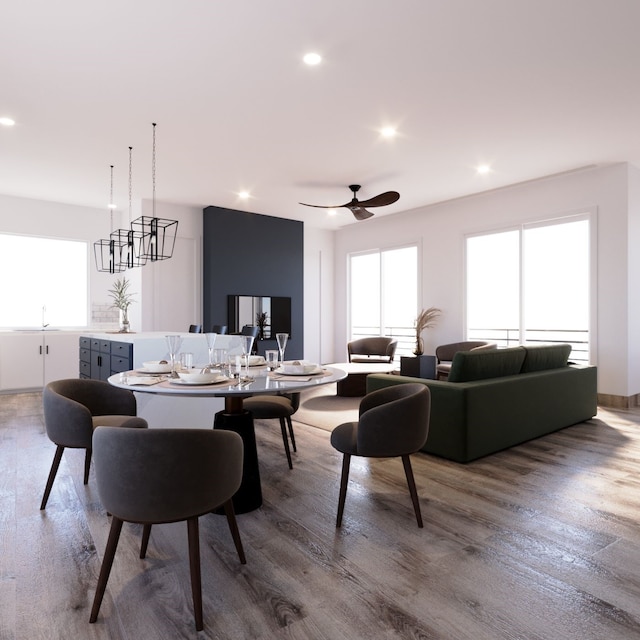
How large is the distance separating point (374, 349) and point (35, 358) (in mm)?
4781

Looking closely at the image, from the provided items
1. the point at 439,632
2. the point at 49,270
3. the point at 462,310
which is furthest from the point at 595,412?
the point at 49,270

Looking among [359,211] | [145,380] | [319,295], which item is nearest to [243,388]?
[145,380]

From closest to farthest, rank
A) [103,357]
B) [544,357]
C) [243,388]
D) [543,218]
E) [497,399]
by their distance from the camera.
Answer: [243,388]
[497,399]
[544,357]
[103,357]
[543,218]

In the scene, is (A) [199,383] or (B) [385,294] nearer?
(A) [199,383]

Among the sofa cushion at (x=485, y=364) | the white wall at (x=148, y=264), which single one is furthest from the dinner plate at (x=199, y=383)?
the white wall at (x=148, y=264)

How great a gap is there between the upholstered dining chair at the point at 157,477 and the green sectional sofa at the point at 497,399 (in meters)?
2.06

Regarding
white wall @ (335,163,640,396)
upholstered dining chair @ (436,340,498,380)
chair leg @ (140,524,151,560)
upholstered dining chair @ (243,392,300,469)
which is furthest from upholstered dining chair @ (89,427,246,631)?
white wall @ (335,163,640,396)

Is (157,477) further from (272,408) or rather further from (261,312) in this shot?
(261,312)

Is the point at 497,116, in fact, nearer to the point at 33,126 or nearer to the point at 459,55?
the point at 459,55

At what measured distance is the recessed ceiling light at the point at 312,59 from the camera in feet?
10.2

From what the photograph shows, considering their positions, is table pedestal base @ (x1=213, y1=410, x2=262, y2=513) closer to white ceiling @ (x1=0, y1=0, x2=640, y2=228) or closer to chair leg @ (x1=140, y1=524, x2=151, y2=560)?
chair leg @ (x1=140, y1=524, x2=151, y2=560)

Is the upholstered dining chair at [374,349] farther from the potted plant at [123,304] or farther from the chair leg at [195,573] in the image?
the chair leg at [195,573]

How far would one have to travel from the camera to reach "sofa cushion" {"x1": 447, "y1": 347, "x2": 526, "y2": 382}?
339cm

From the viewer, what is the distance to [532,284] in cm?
624
